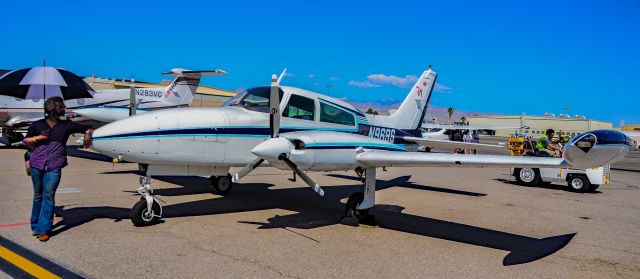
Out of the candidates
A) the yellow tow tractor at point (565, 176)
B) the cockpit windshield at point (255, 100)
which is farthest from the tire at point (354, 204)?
the yellow tow tractor at point (565, 176)

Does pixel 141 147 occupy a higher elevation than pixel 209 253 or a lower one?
higher

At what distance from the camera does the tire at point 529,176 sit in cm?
1528

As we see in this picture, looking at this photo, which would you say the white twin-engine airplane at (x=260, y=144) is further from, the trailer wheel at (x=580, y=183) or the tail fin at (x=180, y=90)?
the tail fin at (x=180, y=90)

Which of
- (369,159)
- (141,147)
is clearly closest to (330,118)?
(369,159)

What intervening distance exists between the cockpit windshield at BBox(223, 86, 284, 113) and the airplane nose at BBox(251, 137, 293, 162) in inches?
61.0

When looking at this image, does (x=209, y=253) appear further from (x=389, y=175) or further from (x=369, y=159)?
(x=389, y=175)

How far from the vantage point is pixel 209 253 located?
6.08 meters

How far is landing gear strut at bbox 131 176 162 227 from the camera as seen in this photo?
24.4ft

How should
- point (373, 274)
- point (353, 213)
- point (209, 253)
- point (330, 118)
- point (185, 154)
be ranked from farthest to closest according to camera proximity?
point (330, 118) < point (353, 213) < point (185, 154) < point (209, 253) < point (373, 274)

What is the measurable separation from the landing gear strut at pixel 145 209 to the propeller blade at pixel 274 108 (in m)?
2.38

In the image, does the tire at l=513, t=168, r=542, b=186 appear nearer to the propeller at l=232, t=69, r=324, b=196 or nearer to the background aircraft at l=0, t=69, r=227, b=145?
the propeller at l=232, t=69, r=324, b=196

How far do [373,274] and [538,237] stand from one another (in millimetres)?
4057

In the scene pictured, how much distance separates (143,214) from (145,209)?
0.09 meters

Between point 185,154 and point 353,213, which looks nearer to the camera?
point 185,154
